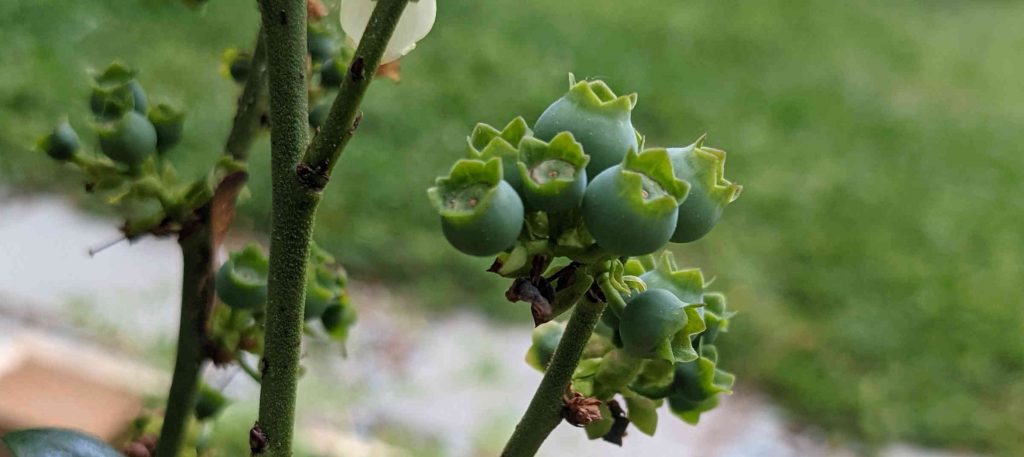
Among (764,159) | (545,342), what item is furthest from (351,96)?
(764,159)

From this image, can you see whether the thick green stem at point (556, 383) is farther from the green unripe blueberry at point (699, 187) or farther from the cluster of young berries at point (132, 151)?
the cluster of young berries at point (132, 151)

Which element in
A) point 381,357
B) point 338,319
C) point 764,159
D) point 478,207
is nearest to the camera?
point 478,207

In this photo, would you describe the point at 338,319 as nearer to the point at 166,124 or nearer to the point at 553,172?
the point at 166,124

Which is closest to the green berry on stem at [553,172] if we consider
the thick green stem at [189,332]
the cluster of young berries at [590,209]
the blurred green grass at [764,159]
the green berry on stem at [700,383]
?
the cluster of young berries at [590,209]

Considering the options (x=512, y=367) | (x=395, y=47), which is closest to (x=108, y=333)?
(x=512, y=367)

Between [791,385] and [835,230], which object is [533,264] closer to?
[791,385]

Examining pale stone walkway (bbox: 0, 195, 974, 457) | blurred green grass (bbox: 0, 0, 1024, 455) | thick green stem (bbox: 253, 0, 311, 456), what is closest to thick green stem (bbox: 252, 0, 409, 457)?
thick green stem (bbox: 253, 0, 311, 456)

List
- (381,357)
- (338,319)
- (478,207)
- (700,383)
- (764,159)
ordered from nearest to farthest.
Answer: (478,207)
(700,383)
(338,319)
(381,357)
(764,159)
